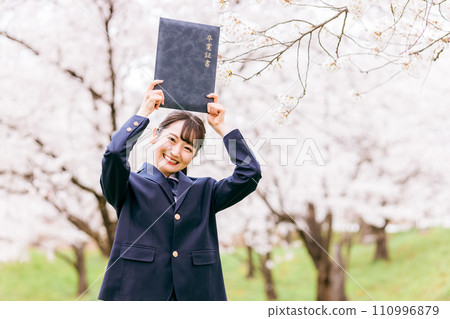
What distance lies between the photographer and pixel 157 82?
1.87 metres

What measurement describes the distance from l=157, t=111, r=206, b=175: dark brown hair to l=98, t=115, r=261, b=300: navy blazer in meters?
0.16

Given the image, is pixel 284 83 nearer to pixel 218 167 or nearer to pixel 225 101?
pixel 225 101

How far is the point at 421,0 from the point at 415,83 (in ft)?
16.1

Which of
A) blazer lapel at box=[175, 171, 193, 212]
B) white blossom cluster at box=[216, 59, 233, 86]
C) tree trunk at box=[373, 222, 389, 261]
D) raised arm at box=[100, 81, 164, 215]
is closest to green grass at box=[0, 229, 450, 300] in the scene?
tree trunk at box=[373, 222, 389, 261]

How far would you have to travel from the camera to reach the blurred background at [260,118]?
14.9 ft

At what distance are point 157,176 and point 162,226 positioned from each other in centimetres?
24

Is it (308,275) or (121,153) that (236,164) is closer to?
(121,153)

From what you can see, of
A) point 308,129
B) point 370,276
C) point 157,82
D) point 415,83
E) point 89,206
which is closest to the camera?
point 157,82

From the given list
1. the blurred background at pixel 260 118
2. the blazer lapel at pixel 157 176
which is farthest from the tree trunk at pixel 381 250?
the blazer lapel at pixel 157 176

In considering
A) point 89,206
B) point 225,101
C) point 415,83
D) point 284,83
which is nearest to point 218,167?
point 225,101

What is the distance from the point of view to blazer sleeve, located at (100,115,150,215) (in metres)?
1.75

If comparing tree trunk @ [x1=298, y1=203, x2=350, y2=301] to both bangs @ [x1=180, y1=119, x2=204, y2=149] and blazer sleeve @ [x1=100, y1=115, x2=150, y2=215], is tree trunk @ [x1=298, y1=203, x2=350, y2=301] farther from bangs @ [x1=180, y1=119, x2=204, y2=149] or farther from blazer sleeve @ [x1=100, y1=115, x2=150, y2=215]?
blazer sleeve @ [x1=100, y1=115, x2=150, y2=215]

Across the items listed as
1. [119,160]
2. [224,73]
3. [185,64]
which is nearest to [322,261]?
[224,73]

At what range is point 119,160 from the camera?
1753 millimetres
